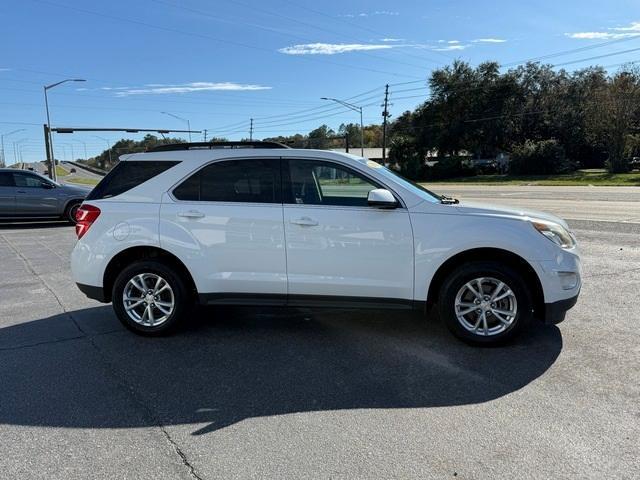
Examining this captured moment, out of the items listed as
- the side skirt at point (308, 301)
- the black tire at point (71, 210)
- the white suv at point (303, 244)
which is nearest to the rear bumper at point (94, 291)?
the white suv at point (303, 244)

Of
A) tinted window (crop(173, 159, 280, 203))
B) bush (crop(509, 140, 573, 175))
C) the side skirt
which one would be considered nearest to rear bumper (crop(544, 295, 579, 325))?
the side skirt

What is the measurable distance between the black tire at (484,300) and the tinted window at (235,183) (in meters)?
1.80

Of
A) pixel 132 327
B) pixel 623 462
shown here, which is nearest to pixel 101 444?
pixel 132 327

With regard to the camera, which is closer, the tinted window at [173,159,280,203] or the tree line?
the tinted window at [173,159,280,203]

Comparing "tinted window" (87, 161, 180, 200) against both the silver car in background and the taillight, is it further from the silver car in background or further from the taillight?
the silver car in background

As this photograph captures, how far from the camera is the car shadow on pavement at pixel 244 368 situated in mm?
3727

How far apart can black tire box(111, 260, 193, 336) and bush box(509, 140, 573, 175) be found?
50.3 meters

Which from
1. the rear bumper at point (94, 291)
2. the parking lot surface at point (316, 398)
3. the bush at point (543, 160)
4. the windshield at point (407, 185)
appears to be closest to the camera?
the parking lot surface at point (316, 398)

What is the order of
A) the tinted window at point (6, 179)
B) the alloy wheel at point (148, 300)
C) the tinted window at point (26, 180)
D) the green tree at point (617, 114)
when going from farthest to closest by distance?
the green tree at point (617, 114)
the tinted window at point (26, 180)
the tinted window at point (6, 179)
the alloy wheel at point (148, 300)

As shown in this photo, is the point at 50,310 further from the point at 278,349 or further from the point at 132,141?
the point at 132,141

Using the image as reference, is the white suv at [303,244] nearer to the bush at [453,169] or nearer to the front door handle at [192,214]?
the front door handle at [192,214]

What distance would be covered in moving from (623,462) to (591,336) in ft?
7.29

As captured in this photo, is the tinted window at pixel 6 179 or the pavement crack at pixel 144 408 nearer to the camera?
the pavement crack at pixel 144 408

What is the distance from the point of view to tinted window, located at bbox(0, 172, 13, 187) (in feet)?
Answer: 50.8
